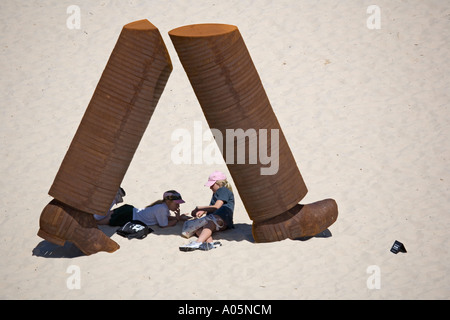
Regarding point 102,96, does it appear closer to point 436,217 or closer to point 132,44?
point 132,44

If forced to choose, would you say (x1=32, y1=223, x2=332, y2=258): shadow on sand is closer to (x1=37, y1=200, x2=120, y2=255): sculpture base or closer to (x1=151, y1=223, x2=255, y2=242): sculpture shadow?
(x1=151, y1=223, x2=255, y2=242): sculpture shadow

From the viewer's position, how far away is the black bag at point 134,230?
39.9 feet

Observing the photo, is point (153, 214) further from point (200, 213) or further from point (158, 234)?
point (200, 213)

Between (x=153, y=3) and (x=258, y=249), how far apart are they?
28.3 feet

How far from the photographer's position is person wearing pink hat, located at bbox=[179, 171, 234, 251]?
39.5 feet

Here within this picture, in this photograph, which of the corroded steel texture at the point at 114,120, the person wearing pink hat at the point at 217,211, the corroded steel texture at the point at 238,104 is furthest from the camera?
the person wearing pink hat at the point at 217,211

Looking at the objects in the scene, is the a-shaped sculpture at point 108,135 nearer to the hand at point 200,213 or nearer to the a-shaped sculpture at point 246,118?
the a-shaped sculpture at point 246,118

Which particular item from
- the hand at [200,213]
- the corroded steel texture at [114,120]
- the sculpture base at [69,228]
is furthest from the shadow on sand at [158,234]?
the corroded steel texture at [114,120]

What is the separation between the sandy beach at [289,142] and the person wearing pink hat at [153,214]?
18 centimetres

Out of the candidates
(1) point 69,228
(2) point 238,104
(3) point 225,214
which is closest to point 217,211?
(3) point 225,214

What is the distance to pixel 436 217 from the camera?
12.6 m

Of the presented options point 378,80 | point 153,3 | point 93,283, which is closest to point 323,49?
point 378,80

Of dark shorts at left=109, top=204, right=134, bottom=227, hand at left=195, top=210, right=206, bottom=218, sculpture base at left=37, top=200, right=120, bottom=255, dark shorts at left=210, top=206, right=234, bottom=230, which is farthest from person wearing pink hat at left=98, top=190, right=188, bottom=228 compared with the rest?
sculpture base at left=37, top=200, right=120, bottom=255

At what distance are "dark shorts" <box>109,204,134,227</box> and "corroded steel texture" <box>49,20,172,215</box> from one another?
1.11 m
